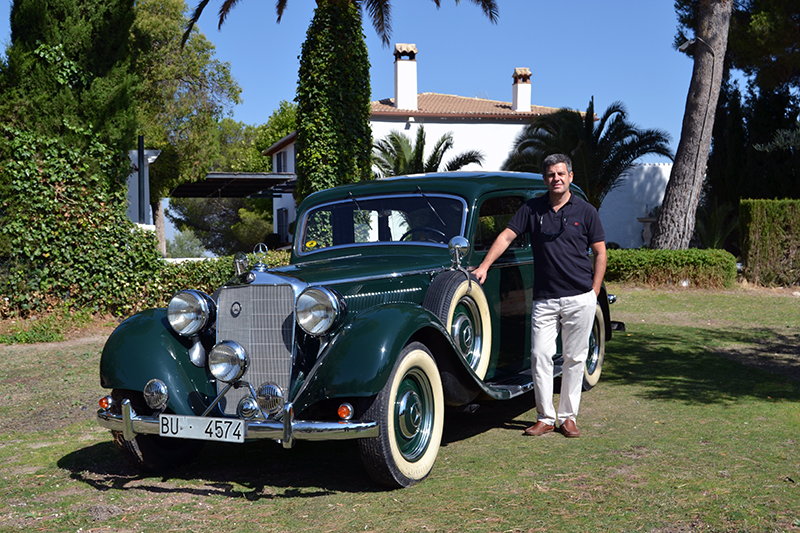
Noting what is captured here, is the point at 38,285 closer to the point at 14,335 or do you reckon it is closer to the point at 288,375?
the point at 14,335

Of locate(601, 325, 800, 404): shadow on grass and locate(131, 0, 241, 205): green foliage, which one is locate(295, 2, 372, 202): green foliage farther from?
locate(131, 0, 241, 205): green foliage

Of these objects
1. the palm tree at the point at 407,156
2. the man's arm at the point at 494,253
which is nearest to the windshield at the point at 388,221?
the man's arm at the point at 494,253

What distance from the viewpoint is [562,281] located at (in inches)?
194

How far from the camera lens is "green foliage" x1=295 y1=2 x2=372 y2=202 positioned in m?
14.0

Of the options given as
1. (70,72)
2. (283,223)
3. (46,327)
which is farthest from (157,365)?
(283,223)

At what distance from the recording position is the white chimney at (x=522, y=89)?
33.7 m

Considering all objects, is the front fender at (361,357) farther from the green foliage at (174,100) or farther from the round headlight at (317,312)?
the green foliage at (174,100)

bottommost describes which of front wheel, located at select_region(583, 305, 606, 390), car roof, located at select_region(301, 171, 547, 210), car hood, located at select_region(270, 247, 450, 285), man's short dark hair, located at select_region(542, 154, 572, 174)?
front wheel, located at select_region(583, 305, 606, 390)

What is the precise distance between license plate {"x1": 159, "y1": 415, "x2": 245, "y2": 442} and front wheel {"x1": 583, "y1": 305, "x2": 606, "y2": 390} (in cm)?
381

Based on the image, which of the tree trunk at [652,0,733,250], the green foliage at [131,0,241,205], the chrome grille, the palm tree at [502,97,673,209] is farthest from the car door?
the green foliage at [131,0,241,205]

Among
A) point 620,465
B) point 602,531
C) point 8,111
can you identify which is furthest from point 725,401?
point 8,111

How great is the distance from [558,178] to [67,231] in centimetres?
792

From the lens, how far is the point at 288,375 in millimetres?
4004

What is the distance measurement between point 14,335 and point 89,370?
2.68m
